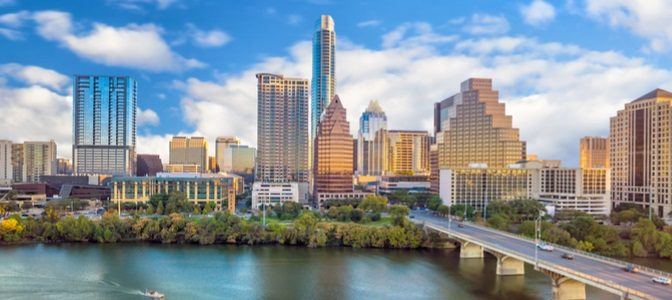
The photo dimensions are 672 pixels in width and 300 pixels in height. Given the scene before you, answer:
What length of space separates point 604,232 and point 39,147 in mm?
150749

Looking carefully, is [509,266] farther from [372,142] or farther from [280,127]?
[372,142]

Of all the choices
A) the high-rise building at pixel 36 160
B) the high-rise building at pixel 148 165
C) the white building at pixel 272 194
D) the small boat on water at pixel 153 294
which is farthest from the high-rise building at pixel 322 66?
the small boat on water at pixel 153 294

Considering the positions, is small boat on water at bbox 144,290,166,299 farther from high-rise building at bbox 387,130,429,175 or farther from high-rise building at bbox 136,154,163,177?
high-rise building at bbox 387,130,429,175

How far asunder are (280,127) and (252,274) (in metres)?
88.4

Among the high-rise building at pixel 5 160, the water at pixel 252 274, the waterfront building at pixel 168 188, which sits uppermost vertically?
the high-rise building at pixel 5 160

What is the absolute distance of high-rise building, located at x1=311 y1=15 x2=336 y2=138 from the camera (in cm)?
15700

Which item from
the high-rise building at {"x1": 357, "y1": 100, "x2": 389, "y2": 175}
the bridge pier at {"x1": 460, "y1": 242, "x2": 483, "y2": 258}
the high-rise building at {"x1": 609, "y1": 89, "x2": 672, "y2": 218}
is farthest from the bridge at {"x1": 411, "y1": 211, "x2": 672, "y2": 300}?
the high-rise building at {"x1": 357, "y1": 100, "x2": 389, "y2": 175}

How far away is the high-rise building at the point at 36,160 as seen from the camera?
14962cm

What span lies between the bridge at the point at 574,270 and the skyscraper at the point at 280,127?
276 ft

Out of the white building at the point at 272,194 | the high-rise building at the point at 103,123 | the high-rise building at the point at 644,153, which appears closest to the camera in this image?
the high-rise building at the point at 644,153

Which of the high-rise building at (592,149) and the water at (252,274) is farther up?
the high-rise building at (592,149)

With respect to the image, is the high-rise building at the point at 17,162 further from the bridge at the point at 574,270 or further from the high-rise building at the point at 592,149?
the high-rise building at the point at 592,149

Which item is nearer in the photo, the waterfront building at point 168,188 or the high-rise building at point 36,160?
the waterfront building at point 168,188

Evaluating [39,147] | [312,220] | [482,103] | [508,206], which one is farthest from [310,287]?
[39,147]
